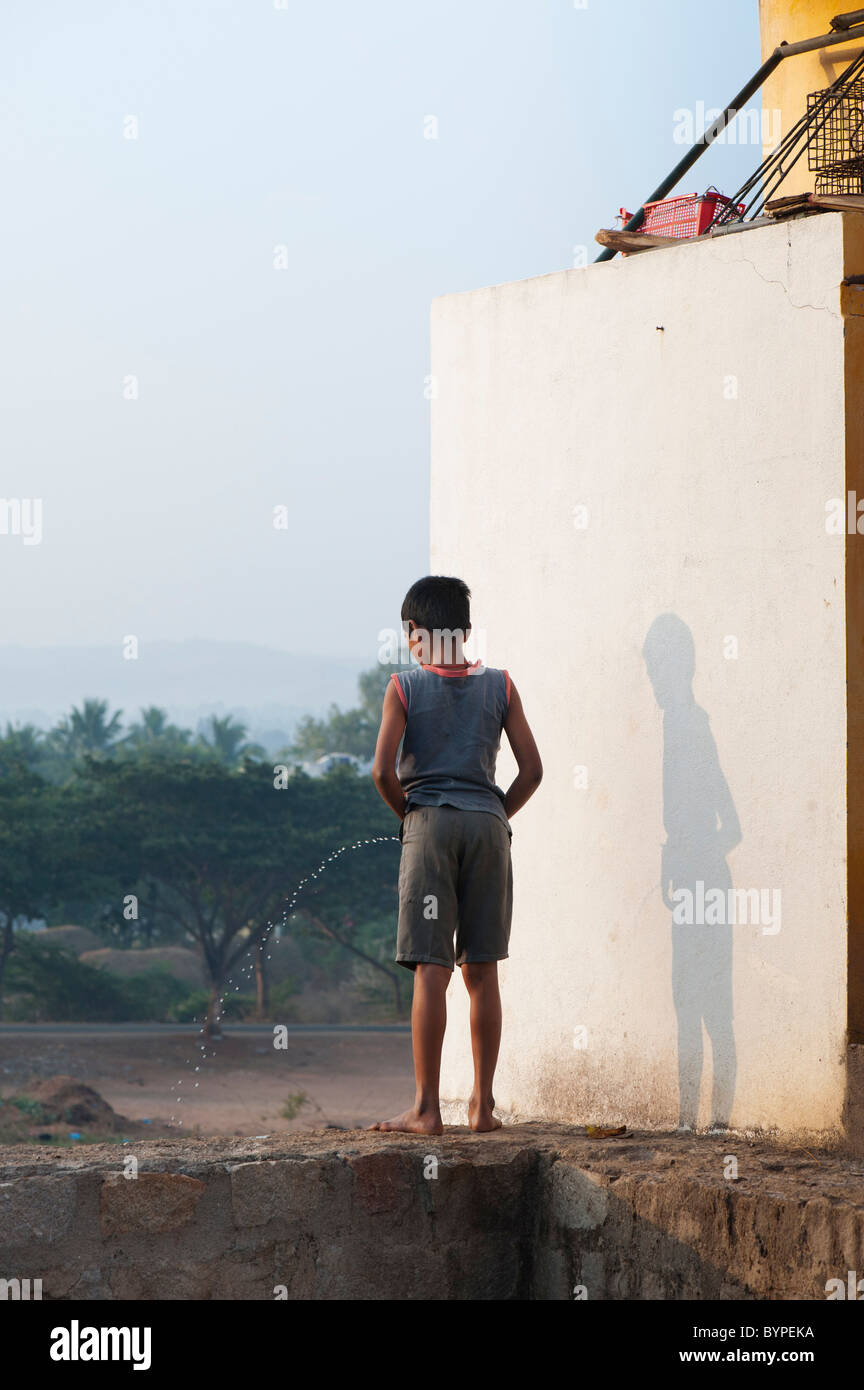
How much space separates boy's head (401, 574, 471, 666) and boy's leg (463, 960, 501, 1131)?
922mm

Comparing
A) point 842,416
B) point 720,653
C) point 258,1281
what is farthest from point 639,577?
point 258,1281

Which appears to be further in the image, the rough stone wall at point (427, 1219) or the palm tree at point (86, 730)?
the palm tree at point (86, 730)

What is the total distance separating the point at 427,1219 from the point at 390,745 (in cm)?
130

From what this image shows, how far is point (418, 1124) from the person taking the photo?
439cm

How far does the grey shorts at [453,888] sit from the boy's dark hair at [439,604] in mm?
557

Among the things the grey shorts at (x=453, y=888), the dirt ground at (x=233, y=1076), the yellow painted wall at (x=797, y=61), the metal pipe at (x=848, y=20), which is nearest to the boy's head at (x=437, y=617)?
the grey shorts at (x=453, y=888)

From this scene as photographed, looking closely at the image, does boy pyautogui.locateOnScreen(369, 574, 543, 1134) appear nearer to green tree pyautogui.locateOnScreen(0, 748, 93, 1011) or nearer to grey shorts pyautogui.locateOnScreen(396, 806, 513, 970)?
grey shorts pyautogui.locateOnScreen(396, 806, 513, 970)

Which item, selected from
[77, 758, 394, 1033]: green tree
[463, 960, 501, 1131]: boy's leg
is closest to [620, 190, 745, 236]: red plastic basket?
[463, 960, 501, 1131]: boy's leg

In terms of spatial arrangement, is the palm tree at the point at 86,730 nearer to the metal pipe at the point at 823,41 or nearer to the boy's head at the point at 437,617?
the metal pipe at the point at 823,41

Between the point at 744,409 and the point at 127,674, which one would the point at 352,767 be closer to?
the point at 744,409

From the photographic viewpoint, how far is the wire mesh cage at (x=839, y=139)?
5453 millimetres

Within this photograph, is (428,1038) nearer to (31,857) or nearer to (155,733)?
(31,857)

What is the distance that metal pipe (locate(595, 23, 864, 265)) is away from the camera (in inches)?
219
